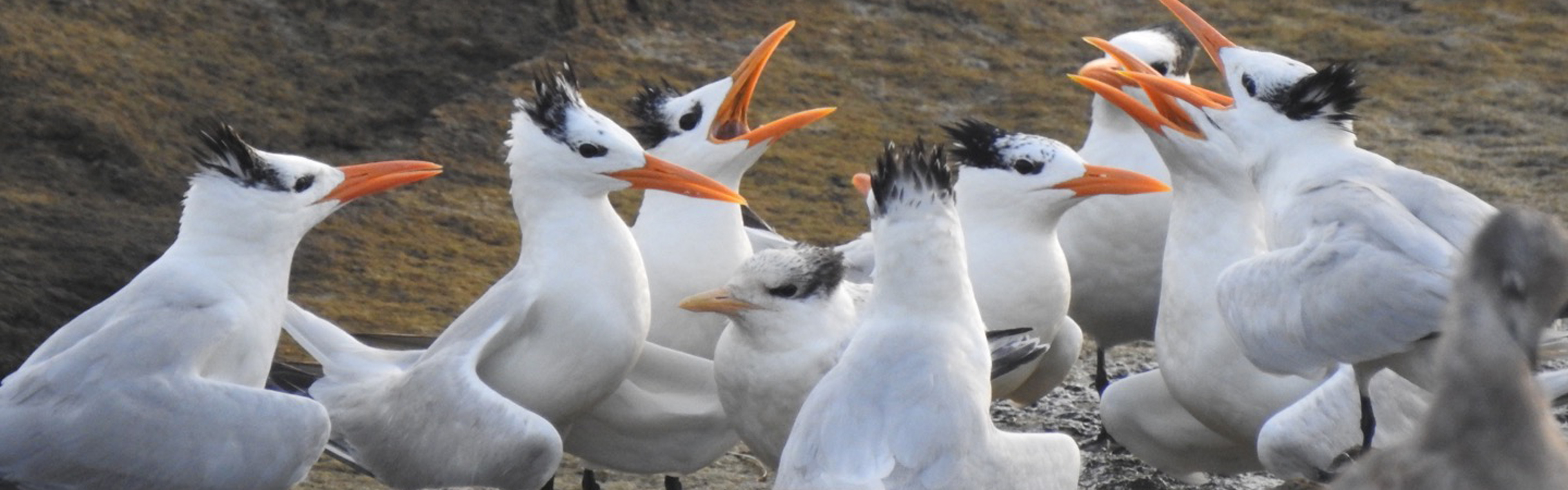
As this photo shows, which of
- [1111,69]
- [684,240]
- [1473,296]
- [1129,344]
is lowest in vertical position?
[1129,344]

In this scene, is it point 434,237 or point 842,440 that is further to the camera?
point 434,237

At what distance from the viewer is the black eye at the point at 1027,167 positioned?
6.25 m

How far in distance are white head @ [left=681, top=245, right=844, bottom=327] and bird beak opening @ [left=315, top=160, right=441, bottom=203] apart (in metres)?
0.89

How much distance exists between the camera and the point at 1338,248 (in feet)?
16.2

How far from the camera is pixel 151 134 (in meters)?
8.31

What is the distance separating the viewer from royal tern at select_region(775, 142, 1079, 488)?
449cm

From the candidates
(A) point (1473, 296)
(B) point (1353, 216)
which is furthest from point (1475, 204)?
(A) point (1473, 296)

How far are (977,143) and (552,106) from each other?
4.39ft

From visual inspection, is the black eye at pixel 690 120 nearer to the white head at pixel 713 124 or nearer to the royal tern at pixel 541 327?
the white head at pixel 713 124

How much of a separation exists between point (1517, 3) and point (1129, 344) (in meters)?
3.99

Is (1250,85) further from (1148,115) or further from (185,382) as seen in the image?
(185,382)

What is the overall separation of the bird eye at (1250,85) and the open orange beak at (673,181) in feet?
4.51

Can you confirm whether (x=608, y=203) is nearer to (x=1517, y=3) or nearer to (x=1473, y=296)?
(x=1473, y=296)

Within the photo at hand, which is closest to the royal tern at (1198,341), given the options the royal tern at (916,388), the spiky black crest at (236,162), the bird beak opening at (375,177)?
the royal tern at (916,388)
